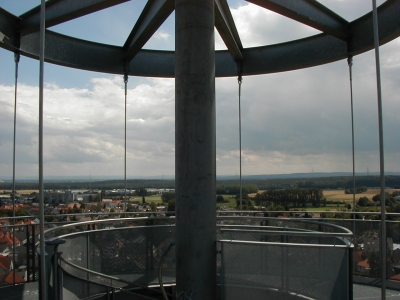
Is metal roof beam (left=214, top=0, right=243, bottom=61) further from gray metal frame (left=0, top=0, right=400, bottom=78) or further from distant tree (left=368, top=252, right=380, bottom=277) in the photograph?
distant tree (left=368, top=252, right=380, bottom=277)

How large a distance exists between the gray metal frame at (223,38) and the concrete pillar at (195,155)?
193 cm

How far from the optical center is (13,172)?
7.38m

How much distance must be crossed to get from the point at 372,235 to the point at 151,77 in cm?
760

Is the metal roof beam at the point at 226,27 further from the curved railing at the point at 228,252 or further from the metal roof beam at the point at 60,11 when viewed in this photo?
the curved railing at the point at 228,252

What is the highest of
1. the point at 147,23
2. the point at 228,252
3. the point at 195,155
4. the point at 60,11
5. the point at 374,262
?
the point at 60,11

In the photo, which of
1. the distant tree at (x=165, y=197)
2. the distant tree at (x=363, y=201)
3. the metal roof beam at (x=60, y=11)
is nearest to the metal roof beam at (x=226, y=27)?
the metal roof beam at (x=60, y=11)

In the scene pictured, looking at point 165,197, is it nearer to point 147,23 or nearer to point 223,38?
point 223,38

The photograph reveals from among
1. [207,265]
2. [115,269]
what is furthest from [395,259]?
[115,269]

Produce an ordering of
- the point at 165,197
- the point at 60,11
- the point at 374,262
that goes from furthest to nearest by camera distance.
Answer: the point at 165,197, the point at 60,11, the point at 374,262

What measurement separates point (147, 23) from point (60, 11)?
200 cm

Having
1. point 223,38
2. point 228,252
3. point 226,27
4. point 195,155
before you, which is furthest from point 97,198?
point 228,252

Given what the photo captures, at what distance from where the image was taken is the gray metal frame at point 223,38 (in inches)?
300

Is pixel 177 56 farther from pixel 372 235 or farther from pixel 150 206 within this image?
pixel 150 206

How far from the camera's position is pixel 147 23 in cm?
827
